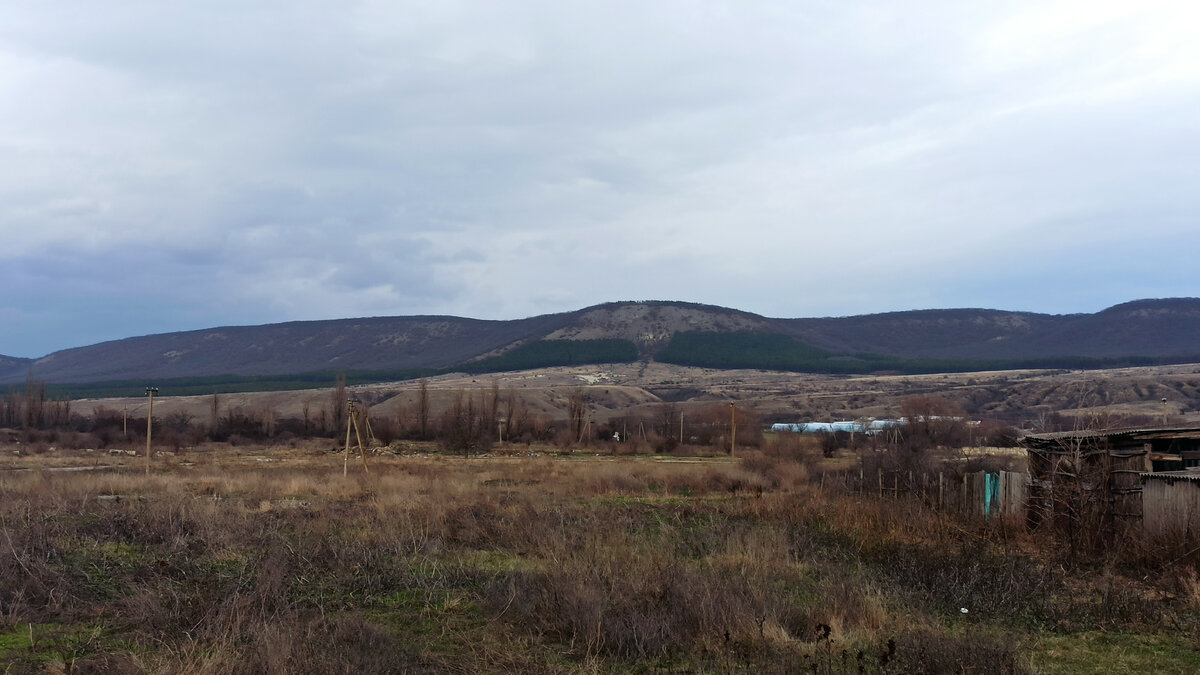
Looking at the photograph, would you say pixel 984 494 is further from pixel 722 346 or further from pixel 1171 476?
pixel 722 346

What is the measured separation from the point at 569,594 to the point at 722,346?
533 feet

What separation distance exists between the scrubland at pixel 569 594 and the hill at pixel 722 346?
13155 centimetres

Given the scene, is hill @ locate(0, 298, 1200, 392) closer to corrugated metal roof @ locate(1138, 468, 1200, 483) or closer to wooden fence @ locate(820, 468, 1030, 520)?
wooden fence @ locate(820, 468, 1030, 520)

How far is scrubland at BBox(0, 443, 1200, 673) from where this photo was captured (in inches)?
276

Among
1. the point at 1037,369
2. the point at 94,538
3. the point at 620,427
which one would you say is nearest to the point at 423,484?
the point at 94,538

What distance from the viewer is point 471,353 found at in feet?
588

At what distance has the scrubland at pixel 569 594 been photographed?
7016mm

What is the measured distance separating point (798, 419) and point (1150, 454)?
73.0 m

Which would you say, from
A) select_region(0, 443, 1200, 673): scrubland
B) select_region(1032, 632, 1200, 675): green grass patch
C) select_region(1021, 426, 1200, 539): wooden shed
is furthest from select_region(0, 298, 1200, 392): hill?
select_region(1032, 632, 1200, 675): green grass patch

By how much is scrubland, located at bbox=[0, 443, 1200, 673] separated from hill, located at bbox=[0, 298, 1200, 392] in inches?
5179

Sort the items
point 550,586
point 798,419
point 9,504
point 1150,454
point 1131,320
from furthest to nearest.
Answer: point 1131,320 < point 798,419 < point 9,504 < point 1150,454 < point 550,586

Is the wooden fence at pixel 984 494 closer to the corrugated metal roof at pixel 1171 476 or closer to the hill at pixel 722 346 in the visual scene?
the corrugated metal roof at pixel 1171 476

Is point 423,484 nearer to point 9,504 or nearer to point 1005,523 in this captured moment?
point 9,504

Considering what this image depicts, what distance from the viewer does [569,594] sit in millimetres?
8273
